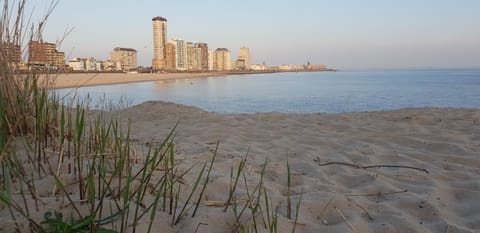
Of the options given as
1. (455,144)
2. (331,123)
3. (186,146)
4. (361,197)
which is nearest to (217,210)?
(361,197)

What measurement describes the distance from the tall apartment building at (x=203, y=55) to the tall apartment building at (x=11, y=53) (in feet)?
270

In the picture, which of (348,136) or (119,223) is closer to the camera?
(119,223)

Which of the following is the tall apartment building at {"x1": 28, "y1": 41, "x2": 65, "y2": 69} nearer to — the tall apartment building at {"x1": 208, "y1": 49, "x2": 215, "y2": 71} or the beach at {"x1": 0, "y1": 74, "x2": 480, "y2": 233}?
the beach at {"x1": 0, "y1": 74, "x2": 480, "y2": 233}

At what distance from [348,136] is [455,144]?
1.07m

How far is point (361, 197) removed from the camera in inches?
77.7

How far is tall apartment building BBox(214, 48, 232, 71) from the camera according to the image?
96.3 meters

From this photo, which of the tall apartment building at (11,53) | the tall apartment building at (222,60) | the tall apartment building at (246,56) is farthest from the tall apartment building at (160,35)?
the tall apartment building at (246,56)

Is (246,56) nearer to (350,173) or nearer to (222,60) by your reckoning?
(222,60)

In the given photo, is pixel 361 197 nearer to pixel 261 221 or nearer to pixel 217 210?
pixel 261 221

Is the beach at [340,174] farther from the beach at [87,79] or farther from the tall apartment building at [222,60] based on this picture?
the tall apartment building at [222,60]

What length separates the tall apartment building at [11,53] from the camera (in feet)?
6.59

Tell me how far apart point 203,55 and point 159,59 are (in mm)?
79488

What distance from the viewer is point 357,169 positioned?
2609 mm

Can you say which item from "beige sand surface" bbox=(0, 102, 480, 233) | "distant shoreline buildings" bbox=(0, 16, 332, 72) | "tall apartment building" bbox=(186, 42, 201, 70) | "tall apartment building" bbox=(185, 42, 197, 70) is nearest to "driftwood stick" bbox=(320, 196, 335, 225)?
"beige sand surface" bbox=(0, 102, 480, 233)
